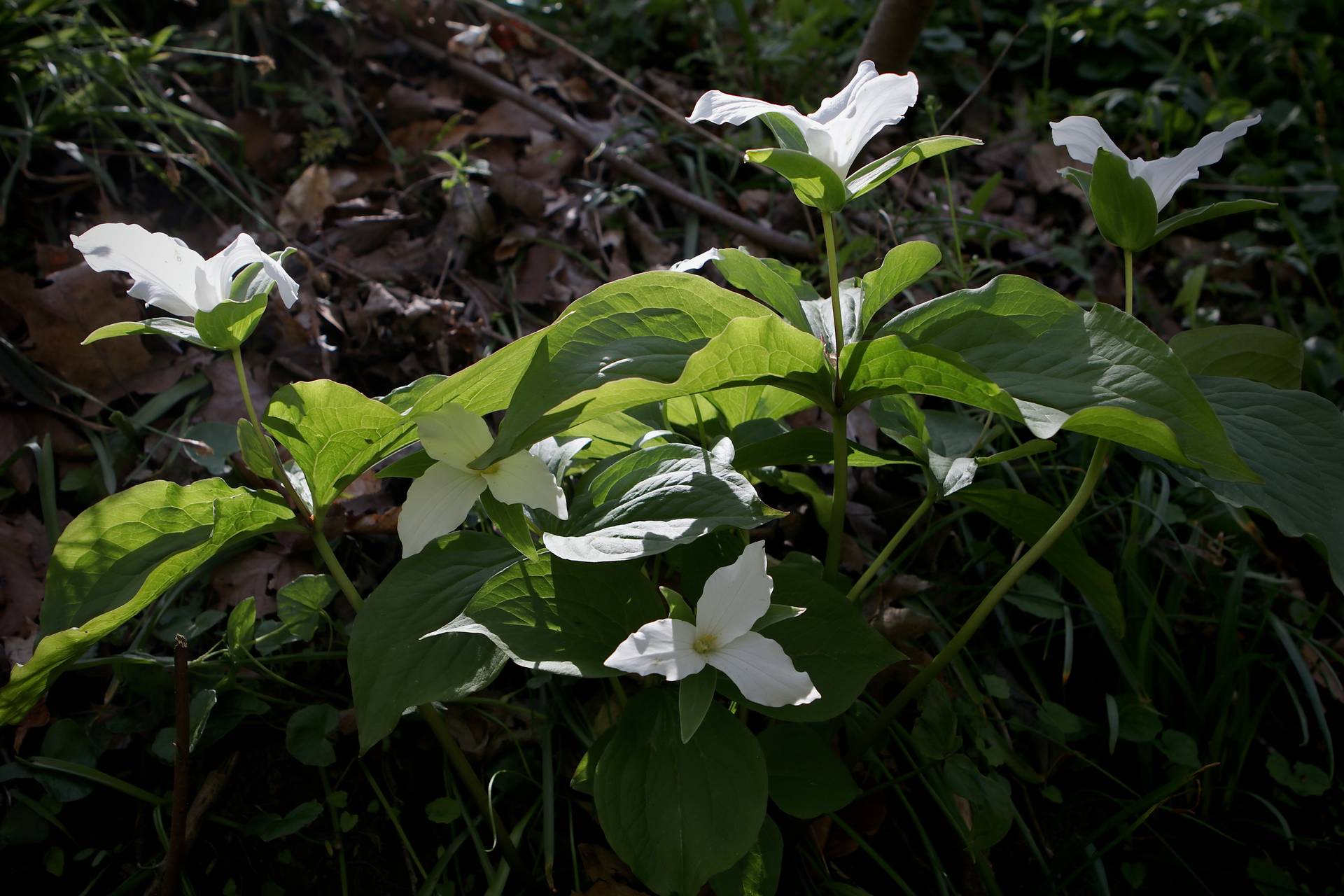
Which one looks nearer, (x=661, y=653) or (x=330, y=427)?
(x=661, y=653)

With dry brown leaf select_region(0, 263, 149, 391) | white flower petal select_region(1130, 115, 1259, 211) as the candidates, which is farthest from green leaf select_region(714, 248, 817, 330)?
dry brown leaf select_region(0, 263, 149, 391)

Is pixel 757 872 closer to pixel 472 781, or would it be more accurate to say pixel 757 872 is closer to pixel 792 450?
pixel 472 781

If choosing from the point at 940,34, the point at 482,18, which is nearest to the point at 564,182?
the point at 482,18

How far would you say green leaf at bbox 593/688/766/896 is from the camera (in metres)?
0.91

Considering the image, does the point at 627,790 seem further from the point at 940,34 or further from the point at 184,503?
the point at 940,34

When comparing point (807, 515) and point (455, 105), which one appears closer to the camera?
point (807, 515)

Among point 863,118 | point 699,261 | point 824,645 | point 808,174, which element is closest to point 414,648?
point 824,645

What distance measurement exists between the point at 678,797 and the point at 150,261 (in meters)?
0.88

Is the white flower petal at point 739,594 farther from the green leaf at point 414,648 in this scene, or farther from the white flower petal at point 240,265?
the white flower petal at point 240,265

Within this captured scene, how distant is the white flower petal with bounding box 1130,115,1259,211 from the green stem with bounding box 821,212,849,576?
389mm

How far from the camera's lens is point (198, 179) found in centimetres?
220

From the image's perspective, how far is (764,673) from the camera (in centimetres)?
89

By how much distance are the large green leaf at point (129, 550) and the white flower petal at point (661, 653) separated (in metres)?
0.49

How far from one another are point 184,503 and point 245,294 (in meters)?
0.27
